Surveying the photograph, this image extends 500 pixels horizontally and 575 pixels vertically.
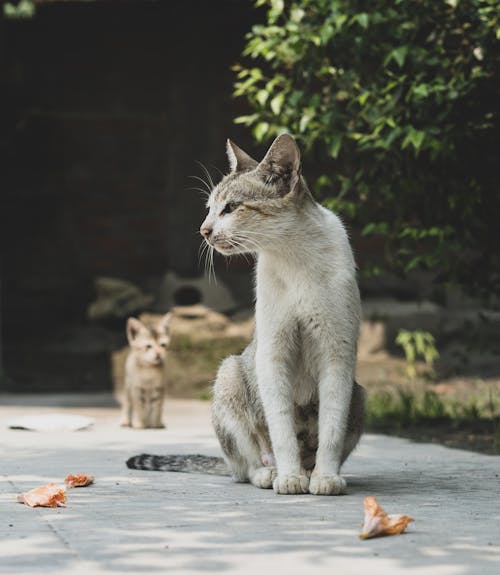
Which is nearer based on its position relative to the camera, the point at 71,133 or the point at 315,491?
the point at 315,491

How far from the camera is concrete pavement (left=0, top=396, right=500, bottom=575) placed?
3.34 meters

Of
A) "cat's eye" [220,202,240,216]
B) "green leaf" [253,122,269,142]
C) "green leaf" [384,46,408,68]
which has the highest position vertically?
"green leaf" [384,46,408,68]

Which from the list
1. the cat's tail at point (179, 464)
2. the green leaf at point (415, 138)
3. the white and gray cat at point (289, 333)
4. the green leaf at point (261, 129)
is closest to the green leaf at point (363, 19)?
the green leaf at point (415, 138)

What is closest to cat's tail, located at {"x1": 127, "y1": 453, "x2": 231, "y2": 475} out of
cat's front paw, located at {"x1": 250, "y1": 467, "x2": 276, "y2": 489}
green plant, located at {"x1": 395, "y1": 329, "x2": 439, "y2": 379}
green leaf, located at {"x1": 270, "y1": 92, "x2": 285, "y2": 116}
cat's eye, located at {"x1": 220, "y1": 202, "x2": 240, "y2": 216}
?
cat's front paw, located at {"x1": 250, "y1": 467, "x2": 276, "y2": 489}

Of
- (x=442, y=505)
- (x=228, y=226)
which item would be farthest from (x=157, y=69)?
(x=442, y=505)

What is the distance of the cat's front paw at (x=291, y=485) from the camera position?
486 cm

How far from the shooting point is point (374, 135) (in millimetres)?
6719

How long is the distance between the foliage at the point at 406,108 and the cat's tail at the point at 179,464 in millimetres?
2250

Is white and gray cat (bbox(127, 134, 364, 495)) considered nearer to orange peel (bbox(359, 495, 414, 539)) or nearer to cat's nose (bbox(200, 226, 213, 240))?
cat's nose (bbox(200, 226, 213, 240))

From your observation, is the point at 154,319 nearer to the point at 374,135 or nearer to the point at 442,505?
the point at 374,135

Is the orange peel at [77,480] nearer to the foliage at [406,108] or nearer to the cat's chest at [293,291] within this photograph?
the cat's chest at [293,291]

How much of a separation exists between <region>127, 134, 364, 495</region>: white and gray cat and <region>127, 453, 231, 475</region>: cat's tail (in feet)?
1.09

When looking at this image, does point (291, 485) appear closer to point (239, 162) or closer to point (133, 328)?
point (239, 162)

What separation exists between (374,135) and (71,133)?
20.5ft
